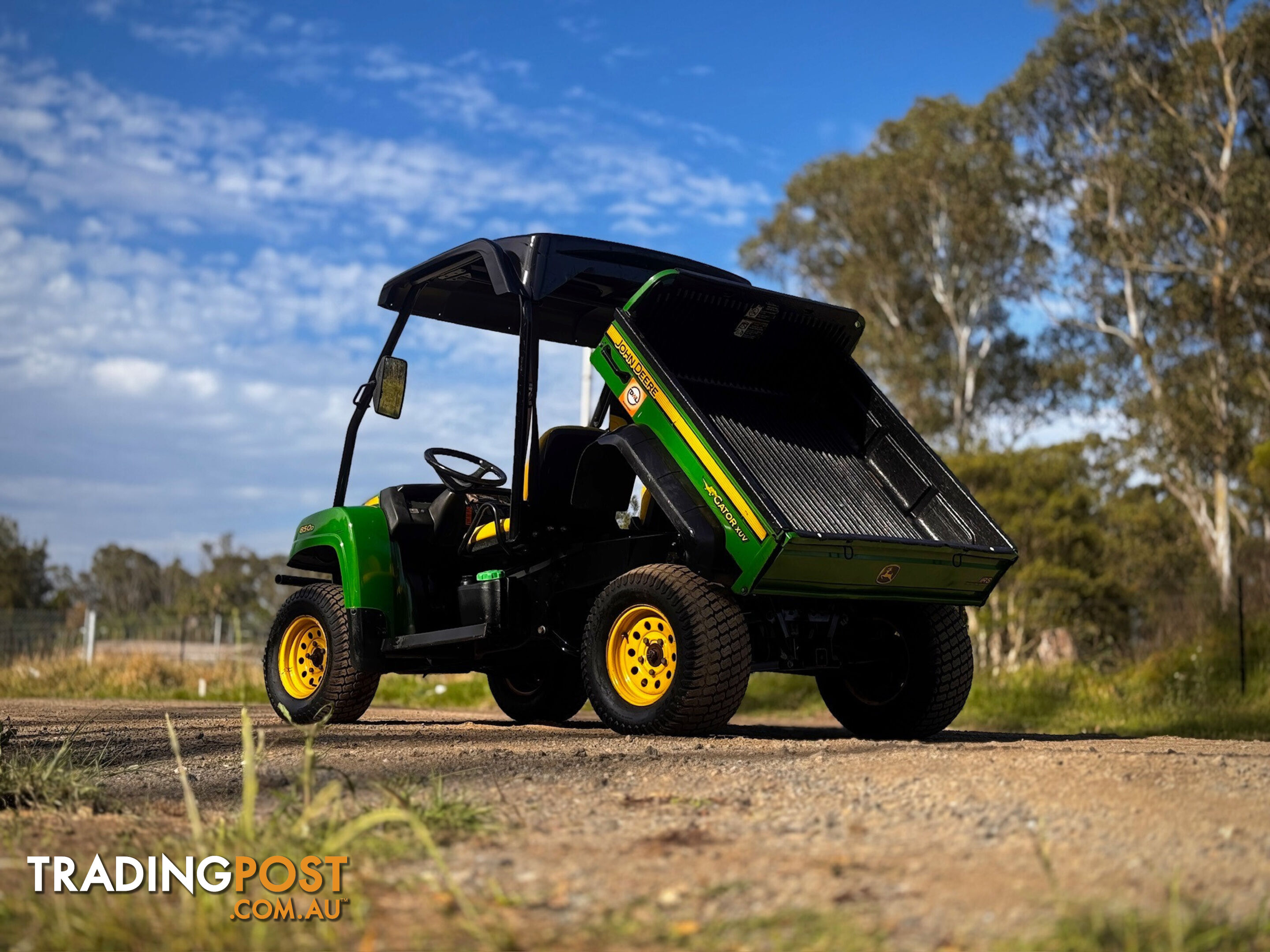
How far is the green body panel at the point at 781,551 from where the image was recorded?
6.02 m

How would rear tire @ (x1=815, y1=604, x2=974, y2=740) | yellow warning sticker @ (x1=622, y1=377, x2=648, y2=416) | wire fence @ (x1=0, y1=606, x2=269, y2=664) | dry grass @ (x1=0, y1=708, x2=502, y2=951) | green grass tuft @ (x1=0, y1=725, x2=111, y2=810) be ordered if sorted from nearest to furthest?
1. dry grass @ (x1=0, y1=708, x2=502, y2=951)
2. green grass tuft @ (x1=0, y1=725, x2=111, y2=810)
3. yellow warning sticker @ (x1=622, y1=377, x2=648, y2=416)
4. rear tire @ (x1=815, y1=604, x2=974, y2=740)
5. wire fence @ (x1=0, y1=606, x2=269, y2=664)

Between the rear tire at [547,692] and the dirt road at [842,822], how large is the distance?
105 inches

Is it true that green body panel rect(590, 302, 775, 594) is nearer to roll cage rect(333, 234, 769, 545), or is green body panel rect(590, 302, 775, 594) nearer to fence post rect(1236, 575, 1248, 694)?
roll cage rect(333, 234, 769, 545)

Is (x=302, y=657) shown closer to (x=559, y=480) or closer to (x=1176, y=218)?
(x=559, y=480)

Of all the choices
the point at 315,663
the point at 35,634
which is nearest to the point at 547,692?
the point at 315,663

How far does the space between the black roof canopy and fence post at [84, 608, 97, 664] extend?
10.9 metres

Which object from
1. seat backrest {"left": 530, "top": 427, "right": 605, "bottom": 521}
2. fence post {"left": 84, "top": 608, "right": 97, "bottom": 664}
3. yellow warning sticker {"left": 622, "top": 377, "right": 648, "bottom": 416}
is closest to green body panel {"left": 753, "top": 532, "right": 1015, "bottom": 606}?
yellow warning sticker {"left": 622, "top": 377, "right": 648, "bottom": 416}

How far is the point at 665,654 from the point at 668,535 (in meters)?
0.71

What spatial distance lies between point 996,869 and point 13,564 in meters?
41.0

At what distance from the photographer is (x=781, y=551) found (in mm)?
5914

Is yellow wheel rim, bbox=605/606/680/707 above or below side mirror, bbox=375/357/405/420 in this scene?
below

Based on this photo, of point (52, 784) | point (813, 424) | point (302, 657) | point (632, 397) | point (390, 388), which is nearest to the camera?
point (52, 784)

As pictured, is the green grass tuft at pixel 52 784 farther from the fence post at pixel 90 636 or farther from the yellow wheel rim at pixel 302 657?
the fence post at pixel 90 636

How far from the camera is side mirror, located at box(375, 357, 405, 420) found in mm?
7875
